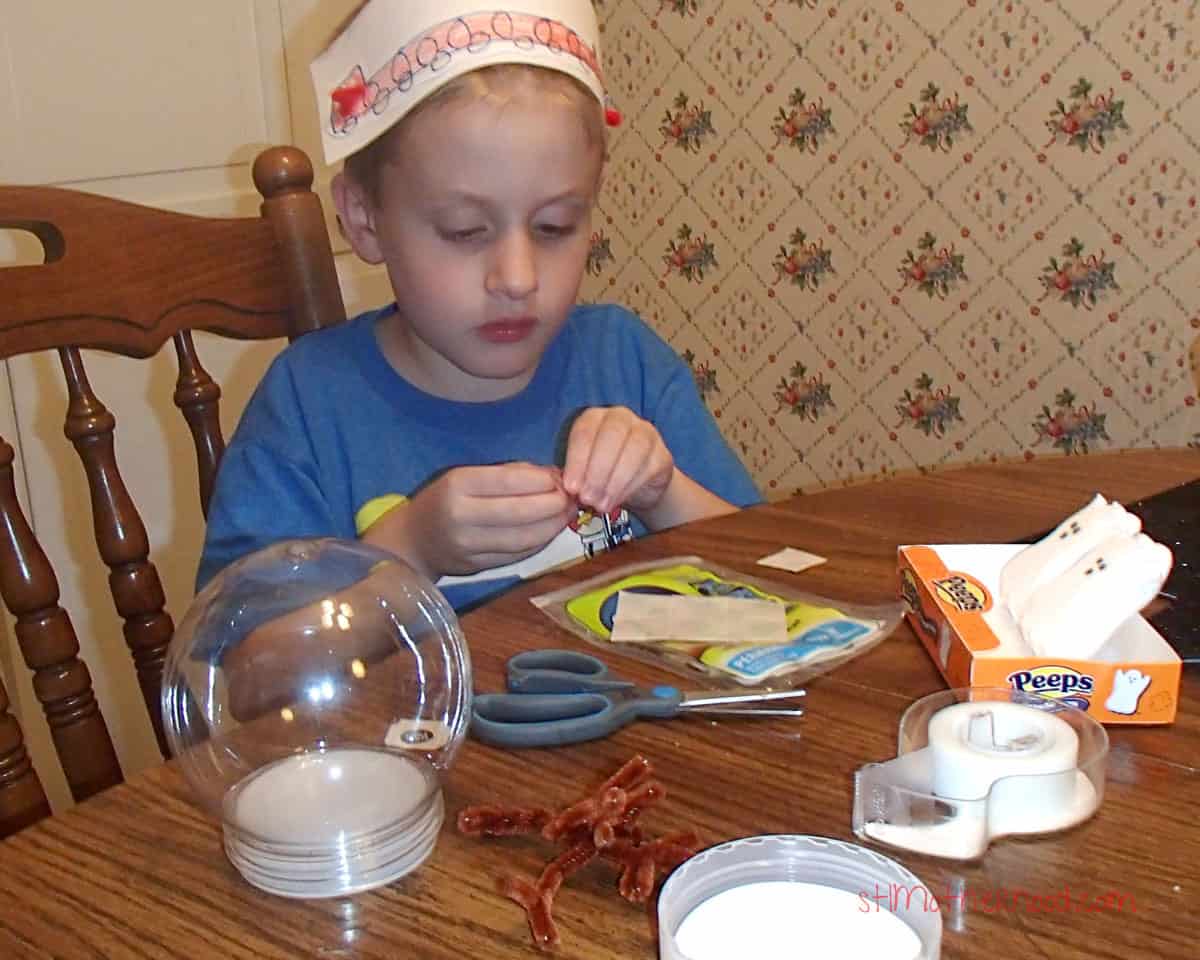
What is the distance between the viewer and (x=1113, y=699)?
0.57 metres

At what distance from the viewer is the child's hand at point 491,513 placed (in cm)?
75

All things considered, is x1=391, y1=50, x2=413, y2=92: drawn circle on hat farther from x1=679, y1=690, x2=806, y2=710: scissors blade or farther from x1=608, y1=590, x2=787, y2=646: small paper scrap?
x1=679, y1=690, x2=806, y2=710: scissors blade

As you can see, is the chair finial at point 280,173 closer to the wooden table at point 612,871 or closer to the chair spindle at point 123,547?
the chair spindle at point 123,547

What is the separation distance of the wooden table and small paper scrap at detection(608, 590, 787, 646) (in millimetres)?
37

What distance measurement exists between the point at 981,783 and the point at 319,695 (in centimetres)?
27

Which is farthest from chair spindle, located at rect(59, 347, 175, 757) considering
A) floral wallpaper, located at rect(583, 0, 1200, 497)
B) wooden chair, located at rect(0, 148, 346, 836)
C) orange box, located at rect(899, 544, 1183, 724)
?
floral wallpaper, located at rect(583, 0, 1200, 497)

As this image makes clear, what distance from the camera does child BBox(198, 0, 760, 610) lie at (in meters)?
0.82

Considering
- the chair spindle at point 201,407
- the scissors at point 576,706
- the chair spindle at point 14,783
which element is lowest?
the chair spindle at point 14,783

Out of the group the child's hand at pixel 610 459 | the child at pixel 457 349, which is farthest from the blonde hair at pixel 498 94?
the child's hand at pixel 610 459

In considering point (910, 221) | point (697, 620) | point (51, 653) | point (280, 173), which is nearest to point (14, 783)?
point (51, 653)

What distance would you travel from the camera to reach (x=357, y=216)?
105 cm

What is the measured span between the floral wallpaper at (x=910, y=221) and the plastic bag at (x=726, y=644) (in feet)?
3.92

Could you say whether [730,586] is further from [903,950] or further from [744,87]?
[744,87]

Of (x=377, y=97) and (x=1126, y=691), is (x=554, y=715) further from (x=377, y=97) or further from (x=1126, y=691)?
(x=377, y=97)
